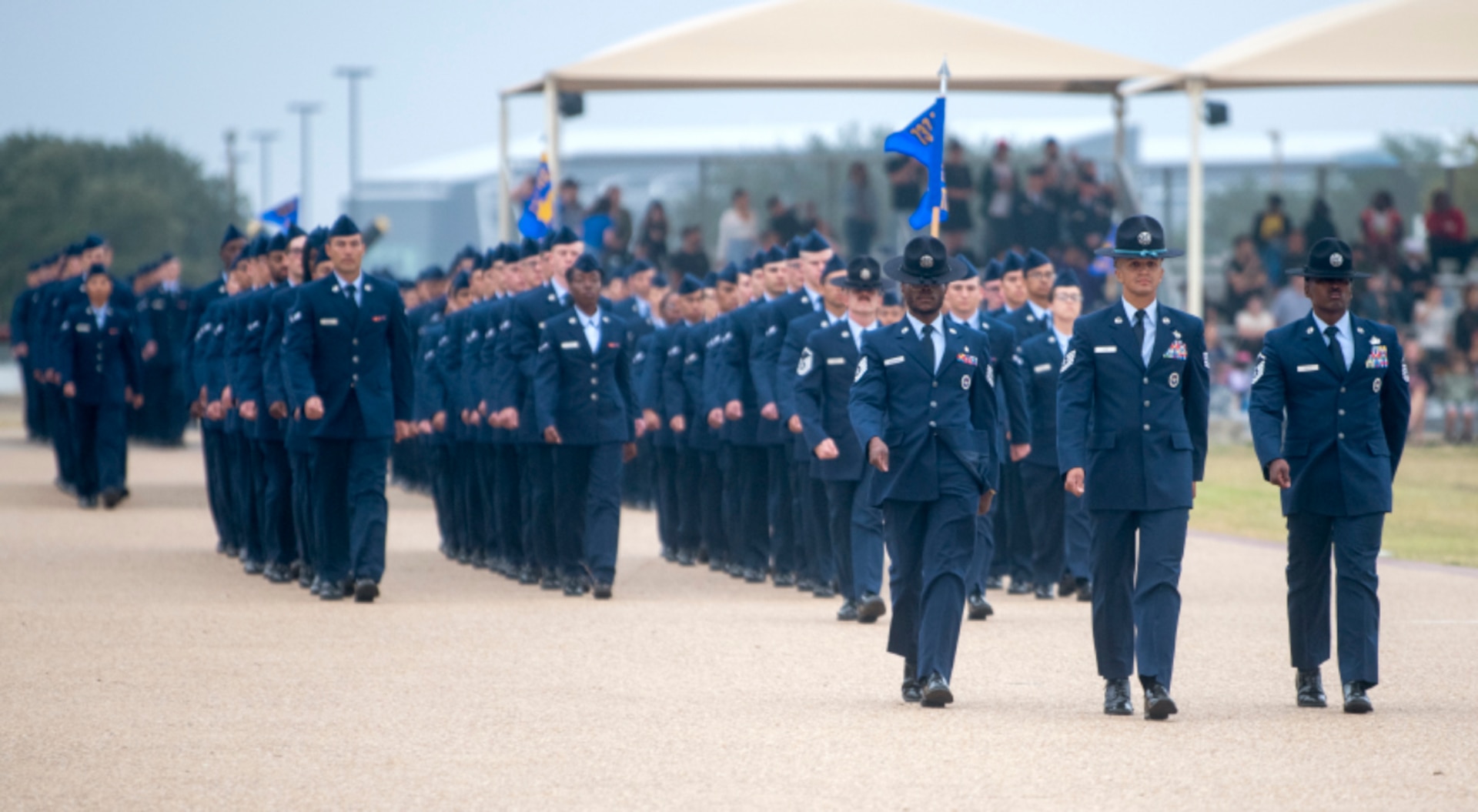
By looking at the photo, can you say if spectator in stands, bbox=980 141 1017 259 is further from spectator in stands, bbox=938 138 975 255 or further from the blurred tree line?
the blurred tree line

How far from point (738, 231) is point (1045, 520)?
15321 millimetres

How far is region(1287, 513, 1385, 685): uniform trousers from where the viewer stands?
31.0 ft

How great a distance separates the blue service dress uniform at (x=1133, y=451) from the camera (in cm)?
933

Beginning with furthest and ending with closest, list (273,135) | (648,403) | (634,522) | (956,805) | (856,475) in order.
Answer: (273,135)
(634,522)
(648,403)
(856,475)
(956,805)

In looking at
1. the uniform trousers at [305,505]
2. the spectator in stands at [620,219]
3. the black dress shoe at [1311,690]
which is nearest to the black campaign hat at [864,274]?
the uniform trousers at [305,505]

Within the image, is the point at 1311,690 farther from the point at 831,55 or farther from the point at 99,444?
the point at 831,55

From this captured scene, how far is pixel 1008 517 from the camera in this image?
595 inches

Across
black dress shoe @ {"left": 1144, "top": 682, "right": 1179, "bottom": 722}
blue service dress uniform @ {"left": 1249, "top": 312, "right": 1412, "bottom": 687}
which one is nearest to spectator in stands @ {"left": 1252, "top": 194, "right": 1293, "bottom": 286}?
blue service dress uniform @ {"left": 1249, "top": 312, "right": 1412, "bottom": 687}

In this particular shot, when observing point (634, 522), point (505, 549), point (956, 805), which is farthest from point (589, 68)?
point (956, 805)

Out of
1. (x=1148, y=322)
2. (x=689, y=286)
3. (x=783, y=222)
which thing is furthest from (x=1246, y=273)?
(x=1148, y=322)

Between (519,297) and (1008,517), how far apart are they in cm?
345

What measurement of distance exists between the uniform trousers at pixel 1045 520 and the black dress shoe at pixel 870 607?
6.25 ft

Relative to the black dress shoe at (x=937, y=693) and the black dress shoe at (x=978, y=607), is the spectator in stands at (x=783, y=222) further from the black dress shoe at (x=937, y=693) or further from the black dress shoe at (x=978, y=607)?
the black dress shoe at (x=937, y=693)

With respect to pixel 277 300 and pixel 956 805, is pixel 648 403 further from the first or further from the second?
pixel 956 805
